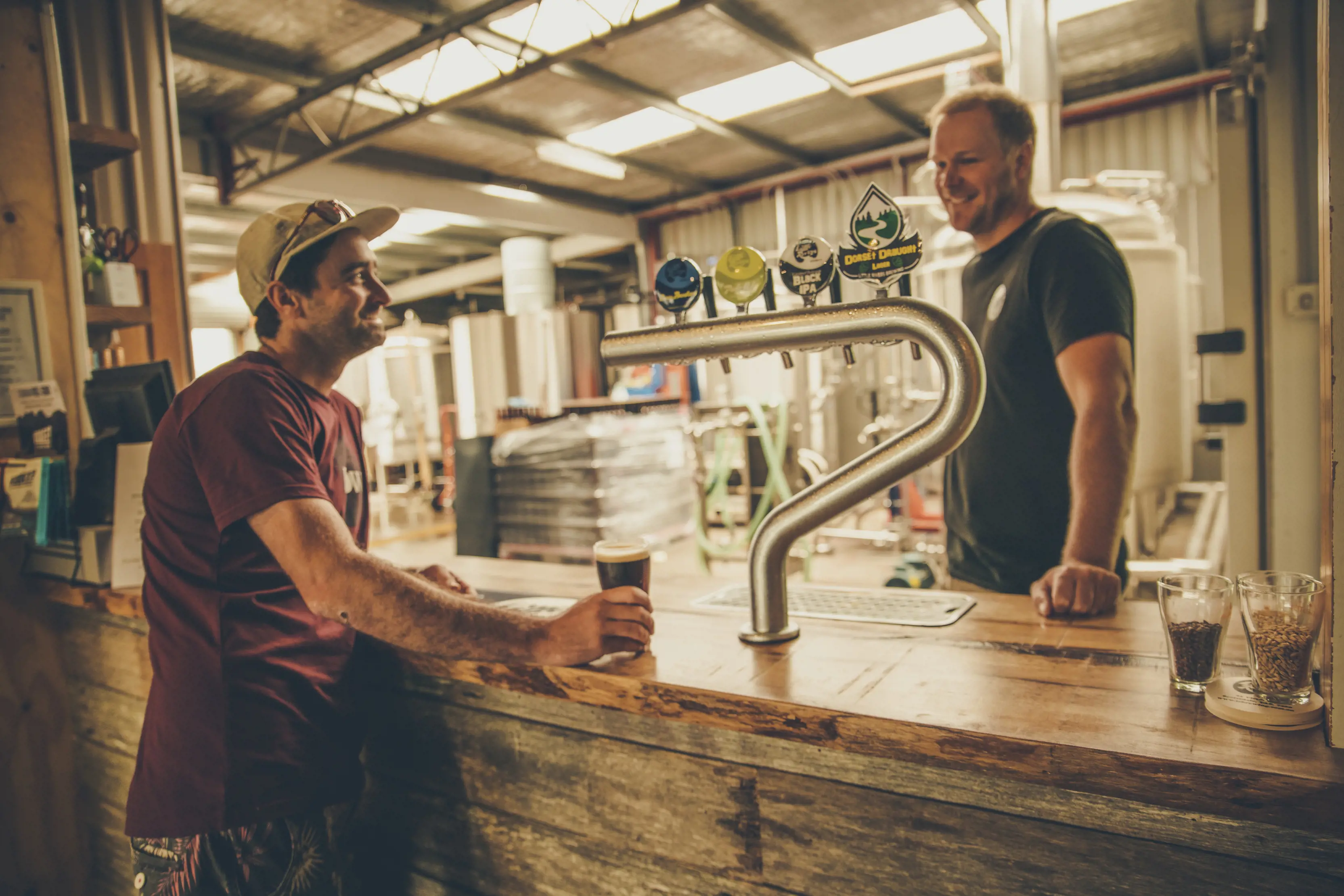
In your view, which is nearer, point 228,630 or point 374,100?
point 228,630

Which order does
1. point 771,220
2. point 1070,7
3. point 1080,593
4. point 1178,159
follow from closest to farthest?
point 1080,593 → point 1070,7 → point 1178,159 → point 771,220

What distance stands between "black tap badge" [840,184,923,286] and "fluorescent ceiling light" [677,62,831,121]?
19.3 feet

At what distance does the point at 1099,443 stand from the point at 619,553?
3.53 ft

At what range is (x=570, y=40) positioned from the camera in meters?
6.04

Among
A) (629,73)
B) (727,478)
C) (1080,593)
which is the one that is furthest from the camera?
(629,73)

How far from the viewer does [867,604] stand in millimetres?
1661

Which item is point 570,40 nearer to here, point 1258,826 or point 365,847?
point 365,847

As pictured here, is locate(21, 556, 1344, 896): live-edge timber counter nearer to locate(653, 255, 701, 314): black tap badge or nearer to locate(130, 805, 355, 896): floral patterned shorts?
locate(130, 805, 355, 896): floral patterned shorts

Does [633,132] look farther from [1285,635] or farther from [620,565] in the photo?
[1285,635]

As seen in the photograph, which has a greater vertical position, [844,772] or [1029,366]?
[1029,366]

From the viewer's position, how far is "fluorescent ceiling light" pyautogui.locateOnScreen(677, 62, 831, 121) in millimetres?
6750

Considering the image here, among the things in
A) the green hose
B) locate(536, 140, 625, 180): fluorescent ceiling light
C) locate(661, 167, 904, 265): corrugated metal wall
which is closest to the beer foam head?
the green hose

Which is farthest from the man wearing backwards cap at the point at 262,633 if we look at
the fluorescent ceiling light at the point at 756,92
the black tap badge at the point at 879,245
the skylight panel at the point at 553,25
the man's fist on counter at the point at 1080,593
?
the fluorescent ceiling light at the point at 756,92

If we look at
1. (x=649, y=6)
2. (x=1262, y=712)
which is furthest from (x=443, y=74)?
(x=1262, y=712)
